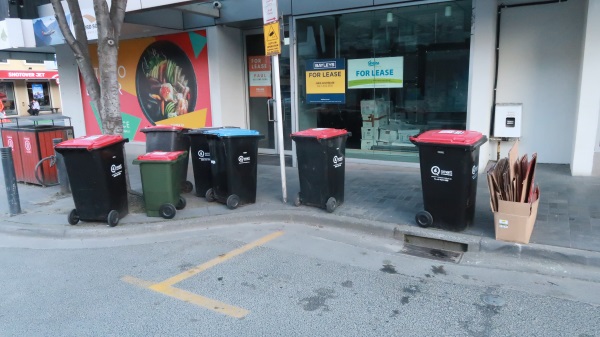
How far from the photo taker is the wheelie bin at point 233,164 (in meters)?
6.12

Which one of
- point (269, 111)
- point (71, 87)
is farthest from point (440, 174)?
point (71, 87)

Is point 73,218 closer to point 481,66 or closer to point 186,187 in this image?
point 186,187

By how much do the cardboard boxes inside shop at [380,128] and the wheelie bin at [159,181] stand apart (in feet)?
14.1

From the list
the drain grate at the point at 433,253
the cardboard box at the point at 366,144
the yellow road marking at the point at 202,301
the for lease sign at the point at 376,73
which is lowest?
the yellow road marking at the point at 202,301

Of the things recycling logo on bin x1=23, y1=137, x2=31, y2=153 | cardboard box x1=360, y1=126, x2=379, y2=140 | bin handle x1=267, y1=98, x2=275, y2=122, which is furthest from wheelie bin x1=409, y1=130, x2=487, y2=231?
recycling logo on bin x1=23, y1=137, x2=31, y2=153

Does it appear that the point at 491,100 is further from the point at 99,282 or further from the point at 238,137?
the point at 99,282

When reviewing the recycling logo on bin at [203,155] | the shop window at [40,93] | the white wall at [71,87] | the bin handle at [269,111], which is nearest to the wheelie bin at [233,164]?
the recycling logo on bin at [203,155]

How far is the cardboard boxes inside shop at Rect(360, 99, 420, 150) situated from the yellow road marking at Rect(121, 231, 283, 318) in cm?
458

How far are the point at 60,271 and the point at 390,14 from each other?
6896 millimetres

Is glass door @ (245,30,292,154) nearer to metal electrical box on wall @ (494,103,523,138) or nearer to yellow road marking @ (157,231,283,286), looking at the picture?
metal electrical box on wall @ (494,103,523,138)

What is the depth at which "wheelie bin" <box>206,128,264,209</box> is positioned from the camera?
612 centimetres

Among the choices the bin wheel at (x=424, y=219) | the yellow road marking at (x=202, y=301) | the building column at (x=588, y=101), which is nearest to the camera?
the yellow road marking at (x=202, y=301)

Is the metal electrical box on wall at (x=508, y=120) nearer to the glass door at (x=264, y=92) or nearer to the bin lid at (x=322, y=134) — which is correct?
the bin lid at (x=322, y=134)

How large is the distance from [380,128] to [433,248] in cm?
435
